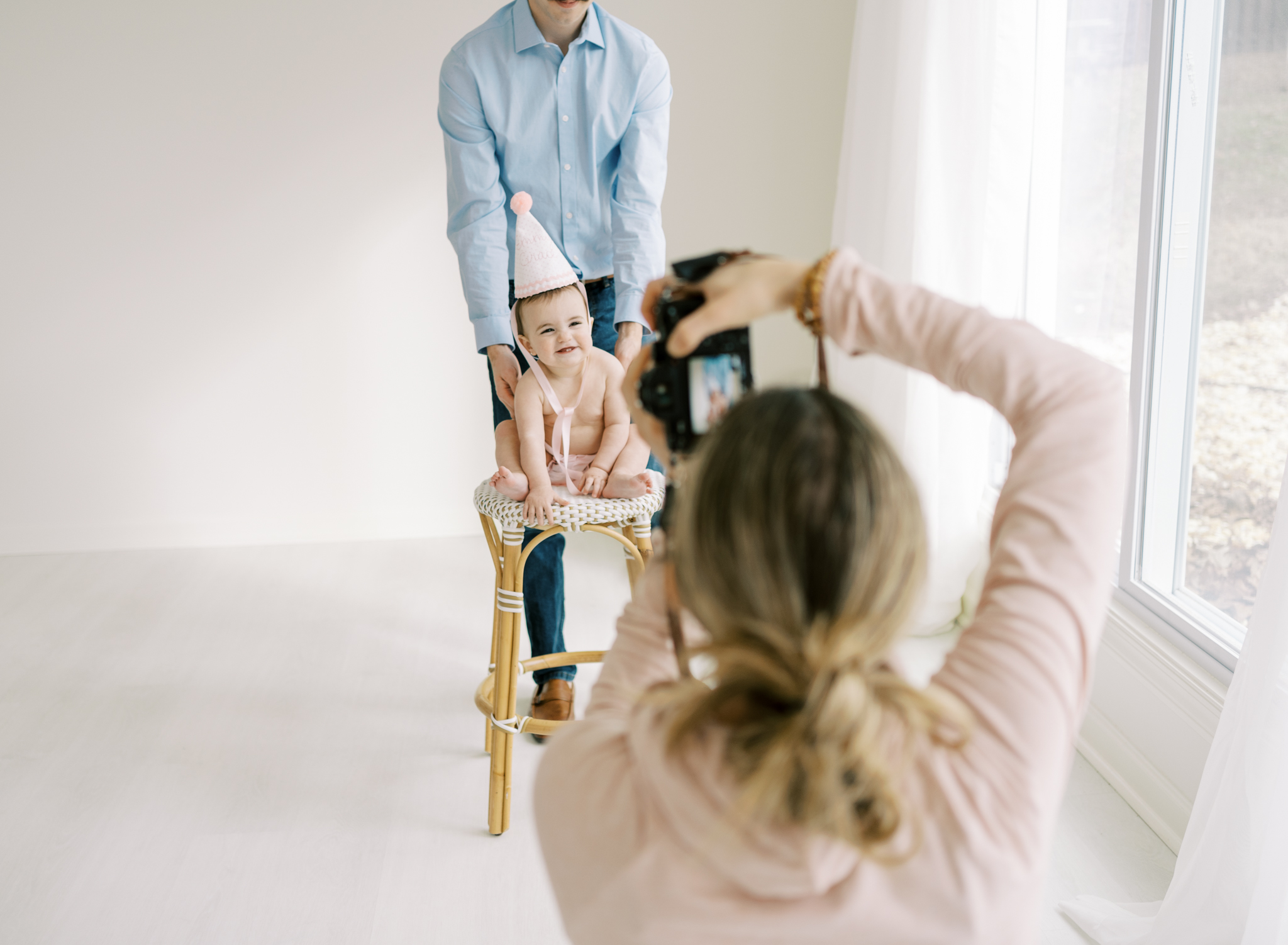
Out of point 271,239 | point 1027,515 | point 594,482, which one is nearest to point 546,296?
point 594,482

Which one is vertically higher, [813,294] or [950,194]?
[950,194]

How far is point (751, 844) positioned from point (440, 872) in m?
1.22

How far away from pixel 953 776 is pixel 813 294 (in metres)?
0.35

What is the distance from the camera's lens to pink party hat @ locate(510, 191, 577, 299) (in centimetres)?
161

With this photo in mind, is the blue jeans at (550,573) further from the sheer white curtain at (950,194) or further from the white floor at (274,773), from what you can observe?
the sheer white curtain at (950,194)

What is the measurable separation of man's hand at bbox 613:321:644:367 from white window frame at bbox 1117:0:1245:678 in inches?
38.2

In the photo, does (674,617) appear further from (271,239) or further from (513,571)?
(271,239)

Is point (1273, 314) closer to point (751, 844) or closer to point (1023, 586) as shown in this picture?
point (1023, 586)

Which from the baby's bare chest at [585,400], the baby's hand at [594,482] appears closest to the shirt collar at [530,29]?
the baby's bare chest at [585,400]

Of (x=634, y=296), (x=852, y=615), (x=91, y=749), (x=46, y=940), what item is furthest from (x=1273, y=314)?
(x=91, y=749)

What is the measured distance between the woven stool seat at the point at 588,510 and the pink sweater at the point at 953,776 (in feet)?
2.75

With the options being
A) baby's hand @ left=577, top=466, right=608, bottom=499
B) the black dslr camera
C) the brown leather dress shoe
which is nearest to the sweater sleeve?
the black dslr camera

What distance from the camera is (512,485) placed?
5.24 feet

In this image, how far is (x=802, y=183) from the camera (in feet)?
10.1
